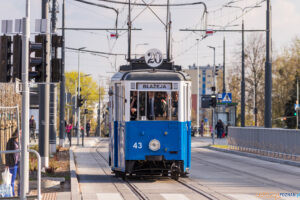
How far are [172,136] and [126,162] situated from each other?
1375mm

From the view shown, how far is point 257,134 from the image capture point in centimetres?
3191

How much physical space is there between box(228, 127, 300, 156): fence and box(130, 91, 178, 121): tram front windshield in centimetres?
1011

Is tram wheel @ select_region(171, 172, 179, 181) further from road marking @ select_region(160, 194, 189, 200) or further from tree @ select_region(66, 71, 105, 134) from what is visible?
tree @ select_region(66, 71, 105, 134)

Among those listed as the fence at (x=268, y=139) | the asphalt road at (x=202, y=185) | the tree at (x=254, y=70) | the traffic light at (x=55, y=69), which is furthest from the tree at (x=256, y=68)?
the traffic light at (x=55, y=69)

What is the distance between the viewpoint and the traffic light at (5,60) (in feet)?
39.0

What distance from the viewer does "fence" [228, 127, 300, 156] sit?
26.4 m

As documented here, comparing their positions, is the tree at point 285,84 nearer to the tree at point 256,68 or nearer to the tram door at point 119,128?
the tree at point 256,68

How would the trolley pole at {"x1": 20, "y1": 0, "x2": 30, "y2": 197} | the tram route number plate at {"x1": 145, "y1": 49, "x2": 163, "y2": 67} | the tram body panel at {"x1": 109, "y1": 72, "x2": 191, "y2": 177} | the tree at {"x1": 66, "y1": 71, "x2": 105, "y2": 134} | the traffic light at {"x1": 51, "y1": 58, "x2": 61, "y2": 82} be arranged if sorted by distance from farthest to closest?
the tree at {"x1": 66, "y1": 71, "x2": 105, "y2": 134}
the tram route number plate at {"x1": 145, "y1": 49, "x2": 163, "y2": 67}
the tram body panel at {"x1": 109, "y1": 72, "x2": 191, "y2": 177}
the traffic light at {"x1": 51, "y1": 58, "x2": 61, "y2": 82}
the trolley pole at {"x1": 20, "y1": 0, "x2": 30, "y2": 197}

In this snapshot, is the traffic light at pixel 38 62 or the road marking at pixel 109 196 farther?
the road marking at pixel 109 196

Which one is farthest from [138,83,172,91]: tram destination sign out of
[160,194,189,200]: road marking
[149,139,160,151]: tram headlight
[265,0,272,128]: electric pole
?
[265,0,272,128]: electric pole

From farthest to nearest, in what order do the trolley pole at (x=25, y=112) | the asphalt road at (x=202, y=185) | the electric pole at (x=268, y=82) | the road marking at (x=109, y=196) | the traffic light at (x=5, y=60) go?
the electric pole at (x=268, y=82), the asphalt road at (x=202, y=185), the road marking at (x=109, y=196), the traffic light at (x=5, y=60), the trolley pole at (x=25, y=112)

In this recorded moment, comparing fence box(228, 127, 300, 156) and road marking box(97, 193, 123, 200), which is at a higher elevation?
fence box(228, 127, 300, 156)

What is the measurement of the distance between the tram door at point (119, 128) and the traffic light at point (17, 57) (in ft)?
17.8

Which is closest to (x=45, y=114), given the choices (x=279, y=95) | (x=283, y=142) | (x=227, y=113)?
(x=283, y=142)
